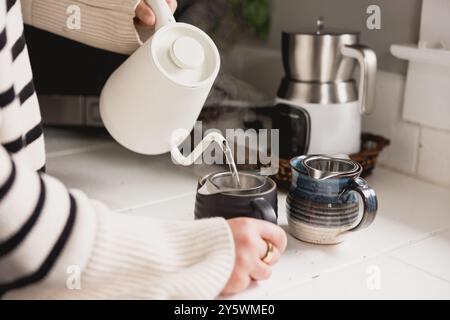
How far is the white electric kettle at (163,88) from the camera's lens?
0.78 metres

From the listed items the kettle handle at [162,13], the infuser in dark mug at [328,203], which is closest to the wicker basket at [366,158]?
the infuser in dark mug at [328,203]

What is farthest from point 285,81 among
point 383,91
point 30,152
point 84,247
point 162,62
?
point 84,247

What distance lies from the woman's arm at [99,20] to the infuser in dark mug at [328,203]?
304 millimetres

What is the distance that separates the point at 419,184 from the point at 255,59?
437mm

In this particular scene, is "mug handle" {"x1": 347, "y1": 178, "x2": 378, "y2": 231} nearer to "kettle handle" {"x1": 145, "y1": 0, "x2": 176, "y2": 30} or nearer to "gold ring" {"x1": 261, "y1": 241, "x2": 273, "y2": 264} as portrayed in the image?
"gold ring" {"x1": 261, "y1": 241, "x2": 273, "y2": 264}

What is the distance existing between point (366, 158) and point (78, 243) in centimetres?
56

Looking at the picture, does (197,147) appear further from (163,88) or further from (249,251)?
(249,251)

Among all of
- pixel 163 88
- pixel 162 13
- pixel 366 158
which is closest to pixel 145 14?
pixel 162 13

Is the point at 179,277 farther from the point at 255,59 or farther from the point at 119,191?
the point at 255,59

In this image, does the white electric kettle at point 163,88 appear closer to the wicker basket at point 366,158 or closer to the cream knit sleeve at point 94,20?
the cream knit sleeve at point 94,20

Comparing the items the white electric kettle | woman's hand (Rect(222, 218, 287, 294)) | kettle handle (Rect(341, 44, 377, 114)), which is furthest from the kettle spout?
kettle handle (Rect(341, 44, 377, 114))

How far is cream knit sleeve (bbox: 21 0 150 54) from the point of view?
89 cm

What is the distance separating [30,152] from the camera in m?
0.76

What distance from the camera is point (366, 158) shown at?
1004 mm
